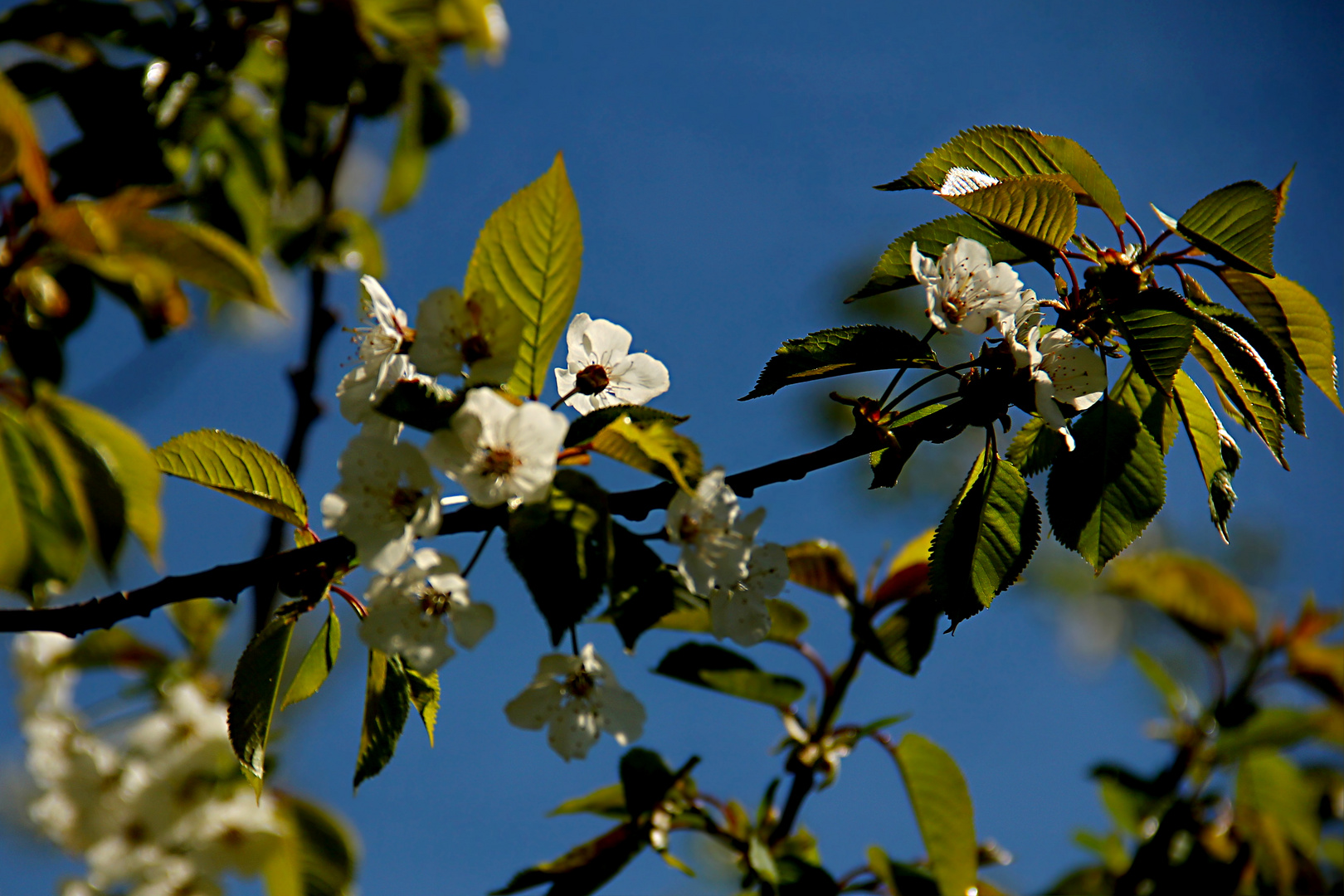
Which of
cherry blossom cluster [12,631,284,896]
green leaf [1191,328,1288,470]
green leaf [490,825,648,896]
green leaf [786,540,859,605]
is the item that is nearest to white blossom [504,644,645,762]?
green leaf [490,825,648,896]

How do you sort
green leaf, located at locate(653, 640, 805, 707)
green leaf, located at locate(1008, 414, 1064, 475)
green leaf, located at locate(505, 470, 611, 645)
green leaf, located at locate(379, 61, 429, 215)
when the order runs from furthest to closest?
1. green leaf, located at locate(379, 61, 429, 215)
2. green leaf, located at locate(653, 640, 805, 707)
3. green leaf, located at locate(1008, 414, 1064, 475)
4. green leaf, located at locate(505, 470, 611, 645)

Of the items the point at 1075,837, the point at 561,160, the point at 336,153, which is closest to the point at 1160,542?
the point at 1075,837

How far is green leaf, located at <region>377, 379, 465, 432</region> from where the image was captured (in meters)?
0.99

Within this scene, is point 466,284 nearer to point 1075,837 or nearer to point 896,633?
point 896,633

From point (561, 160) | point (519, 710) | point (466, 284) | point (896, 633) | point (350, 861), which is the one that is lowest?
point (350, 861)

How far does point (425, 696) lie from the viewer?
118 cm

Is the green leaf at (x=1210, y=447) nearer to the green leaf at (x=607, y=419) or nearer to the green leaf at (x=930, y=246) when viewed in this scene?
the green leaf at (x=930, y=246)

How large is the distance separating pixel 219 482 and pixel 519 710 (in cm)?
46

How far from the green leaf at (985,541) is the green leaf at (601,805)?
0.87 metres

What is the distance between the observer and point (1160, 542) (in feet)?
17.9

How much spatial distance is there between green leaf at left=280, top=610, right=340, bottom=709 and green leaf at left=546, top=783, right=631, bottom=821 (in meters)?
0.67

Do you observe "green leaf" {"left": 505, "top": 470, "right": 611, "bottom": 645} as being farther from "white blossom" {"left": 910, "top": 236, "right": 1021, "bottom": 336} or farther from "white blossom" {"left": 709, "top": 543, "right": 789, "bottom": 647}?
"white blossom" {"left": 910, "top": 236, "right": 1021, "bottom": 336}

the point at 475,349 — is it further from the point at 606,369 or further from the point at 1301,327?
the point at 1301,327

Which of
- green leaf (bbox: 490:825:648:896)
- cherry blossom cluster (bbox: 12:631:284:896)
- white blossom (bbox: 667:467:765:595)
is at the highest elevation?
white blossom (bbox: 667:467:765:595)
